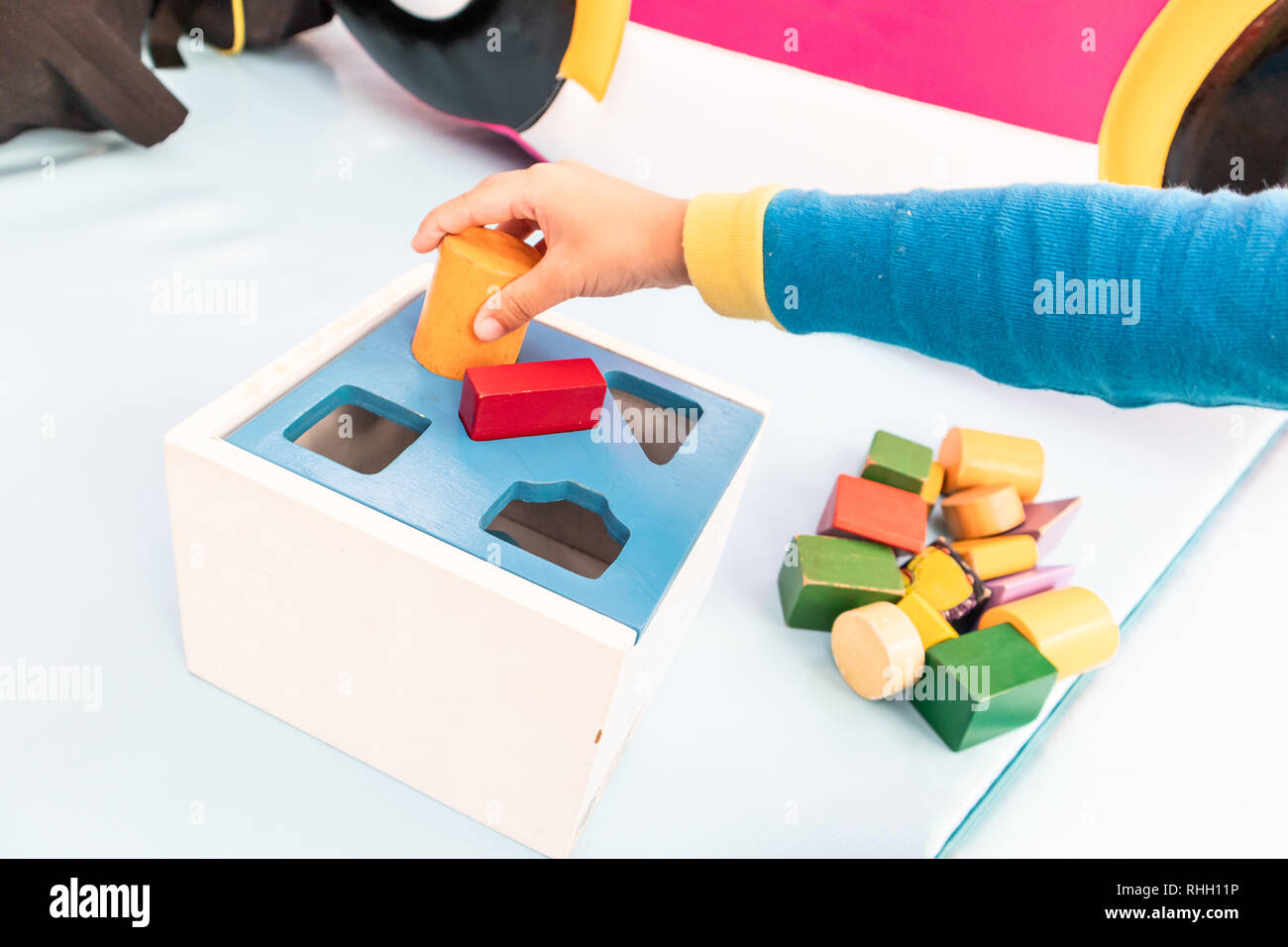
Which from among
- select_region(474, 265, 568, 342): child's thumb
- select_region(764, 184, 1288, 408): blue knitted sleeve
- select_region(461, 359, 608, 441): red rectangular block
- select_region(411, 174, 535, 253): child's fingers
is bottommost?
select_region(461, 359, 608, 441): red rectangular block

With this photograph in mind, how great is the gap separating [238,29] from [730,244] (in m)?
1.22

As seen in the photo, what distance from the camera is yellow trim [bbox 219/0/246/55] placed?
147 cm

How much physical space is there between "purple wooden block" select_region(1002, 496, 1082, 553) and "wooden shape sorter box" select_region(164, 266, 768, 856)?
0.37m

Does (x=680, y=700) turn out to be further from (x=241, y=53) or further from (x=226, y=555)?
(x=241, y=53)

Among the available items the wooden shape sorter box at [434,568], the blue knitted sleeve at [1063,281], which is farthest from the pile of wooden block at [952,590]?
the blue knitted sleeve at [1063,281]

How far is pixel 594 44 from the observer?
1197 millimetres

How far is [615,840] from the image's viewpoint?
0.71 meters

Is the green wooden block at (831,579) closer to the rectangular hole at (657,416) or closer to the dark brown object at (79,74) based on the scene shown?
the rectangular hole at (657,416)

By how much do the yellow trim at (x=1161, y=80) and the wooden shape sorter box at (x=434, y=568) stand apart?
0.59 meters

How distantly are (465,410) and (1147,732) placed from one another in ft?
2.18

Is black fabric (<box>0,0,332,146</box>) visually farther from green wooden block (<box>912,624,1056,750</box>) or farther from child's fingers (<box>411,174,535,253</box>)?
green wooden block (<box>912,624,1056,750</box>)

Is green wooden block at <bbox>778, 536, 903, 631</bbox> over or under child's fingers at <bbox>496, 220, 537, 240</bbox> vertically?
under

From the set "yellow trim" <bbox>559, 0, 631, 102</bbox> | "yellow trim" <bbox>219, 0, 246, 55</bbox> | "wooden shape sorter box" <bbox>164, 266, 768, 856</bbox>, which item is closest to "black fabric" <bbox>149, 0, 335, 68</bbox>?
"yellow trim" <bbox>219, 0, 246, 55</bbox>

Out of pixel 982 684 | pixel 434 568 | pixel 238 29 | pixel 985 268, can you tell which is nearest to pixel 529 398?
pixel 434 568
